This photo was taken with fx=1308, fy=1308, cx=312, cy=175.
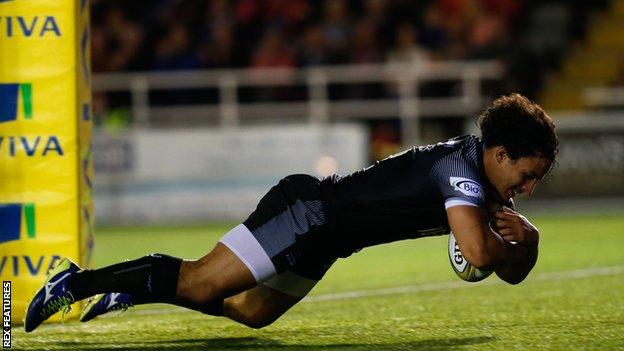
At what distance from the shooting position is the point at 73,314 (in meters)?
7.25

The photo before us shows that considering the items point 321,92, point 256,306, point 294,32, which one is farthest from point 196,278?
point 294,32

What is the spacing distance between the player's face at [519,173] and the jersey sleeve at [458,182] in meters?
0.10

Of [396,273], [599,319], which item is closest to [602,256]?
[396,273]

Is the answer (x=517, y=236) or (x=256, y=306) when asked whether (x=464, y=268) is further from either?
(x=256, y=306)

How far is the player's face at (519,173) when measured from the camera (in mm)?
5664

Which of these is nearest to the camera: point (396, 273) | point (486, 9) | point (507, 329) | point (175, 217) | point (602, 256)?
point (507, 329)

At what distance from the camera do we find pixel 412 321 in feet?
22.9

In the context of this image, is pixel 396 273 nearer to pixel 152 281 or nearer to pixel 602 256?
pixel 602 256

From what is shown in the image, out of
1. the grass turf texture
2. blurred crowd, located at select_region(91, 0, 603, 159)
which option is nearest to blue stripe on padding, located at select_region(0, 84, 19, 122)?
the grass turf texture

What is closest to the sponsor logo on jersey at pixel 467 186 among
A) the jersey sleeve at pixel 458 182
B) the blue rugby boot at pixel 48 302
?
the jersey sleeve at pixel 458 182

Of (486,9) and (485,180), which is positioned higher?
(486,9)

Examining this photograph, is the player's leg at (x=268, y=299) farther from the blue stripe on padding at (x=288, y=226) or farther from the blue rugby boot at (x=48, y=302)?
the blue rugby boot at (x=48, y=302)

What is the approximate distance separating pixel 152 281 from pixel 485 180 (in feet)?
5.17

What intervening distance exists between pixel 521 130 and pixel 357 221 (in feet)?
2.79
